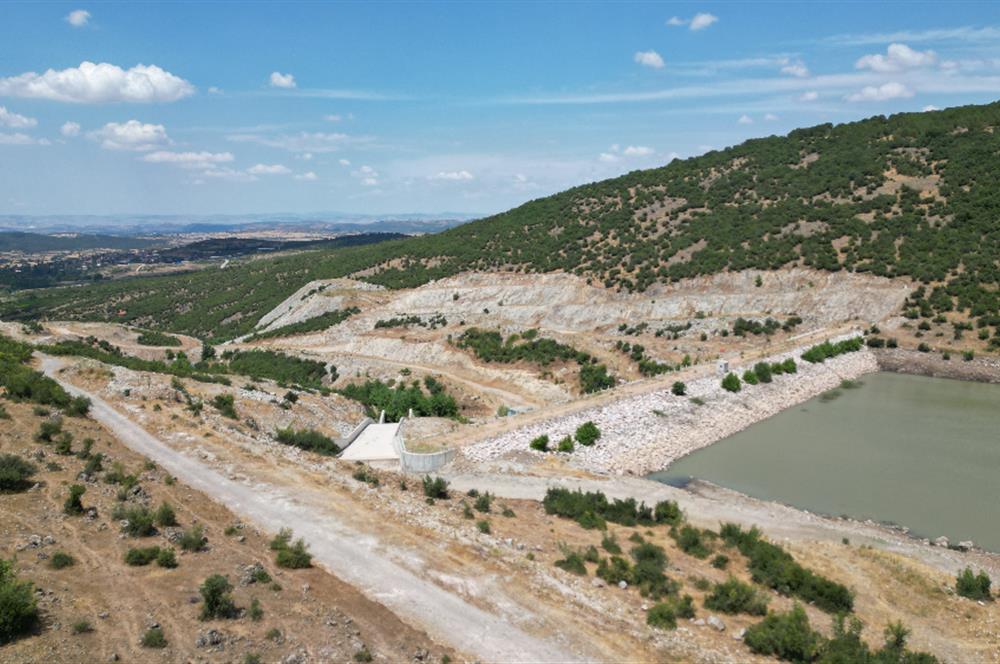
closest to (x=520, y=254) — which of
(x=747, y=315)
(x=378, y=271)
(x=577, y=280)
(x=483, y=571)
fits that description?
(x=577, y=280)

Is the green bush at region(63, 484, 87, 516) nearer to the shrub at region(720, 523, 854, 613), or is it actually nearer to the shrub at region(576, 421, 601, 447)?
the shrub at region(720, 523, 854, 613)

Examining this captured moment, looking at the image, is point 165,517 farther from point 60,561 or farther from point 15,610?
point 15,610

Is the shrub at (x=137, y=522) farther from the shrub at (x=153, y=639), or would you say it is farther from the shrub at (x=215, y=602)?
the shrub at (x=153, y=639)

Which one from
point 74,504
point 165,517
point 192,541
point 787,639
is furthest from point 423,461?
point 787,639

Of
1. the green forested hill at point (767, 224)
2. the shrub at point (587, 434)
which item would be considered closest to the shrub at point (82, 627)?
the shrub at point (587, 434)

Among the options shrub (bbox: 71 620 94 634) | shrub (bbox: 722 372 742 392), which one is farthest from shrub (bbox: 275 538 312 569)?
shrub (bbox: 722 372 742 392)
